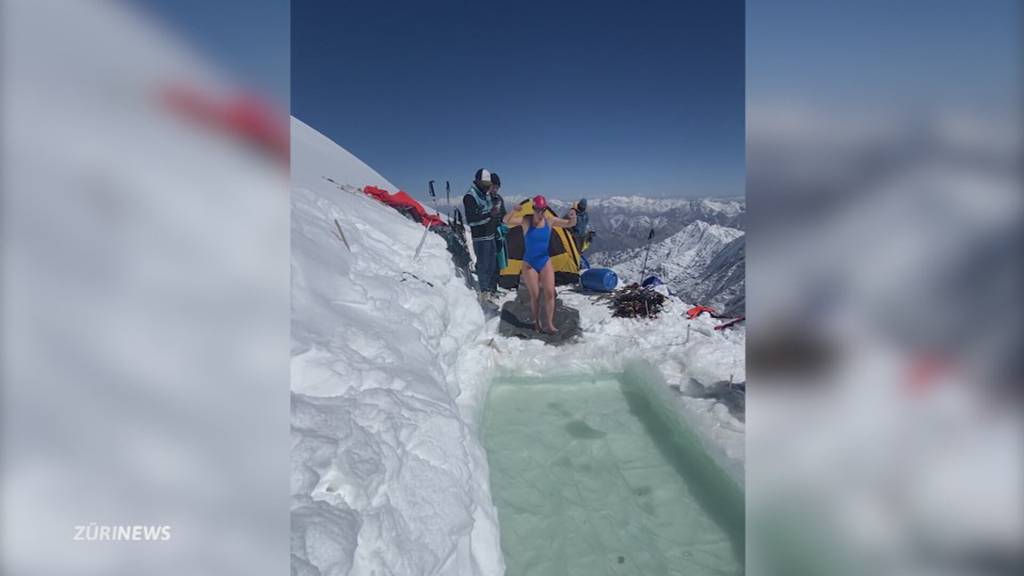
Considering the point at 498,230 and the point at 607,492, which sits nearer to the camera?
the point at 607,492

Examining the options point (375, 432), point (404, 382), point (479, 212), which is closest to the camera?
point (375, 432)

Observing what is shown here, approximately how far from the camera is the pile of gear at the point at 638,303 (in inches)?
231

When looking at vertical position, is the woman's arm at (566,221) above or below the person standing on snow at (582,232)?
below

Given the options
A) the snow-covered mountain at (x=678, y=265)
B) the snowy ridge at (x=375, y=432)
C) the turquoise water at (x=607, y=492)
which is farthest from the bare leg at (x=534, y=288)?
the snow-covered mountain at (x=678, y=265)

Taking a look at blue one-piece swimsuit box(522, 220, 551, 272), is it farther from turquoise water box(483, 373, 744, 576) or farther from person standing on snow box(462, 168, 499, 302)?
turquoise water box(483, 373, 744, 576)

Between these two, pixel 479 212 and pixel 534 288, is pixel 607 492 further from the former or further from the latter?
pixel 479 212

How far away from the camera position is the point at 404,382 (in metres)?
2.91

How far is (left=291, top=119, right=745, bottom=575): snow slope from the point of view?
5.79 feet

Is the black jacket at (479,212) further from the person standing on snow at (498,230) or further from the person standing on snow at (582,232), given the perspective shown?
the person standing on snow at (582,232)

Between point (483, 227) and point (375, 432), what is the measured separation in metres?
4.72
